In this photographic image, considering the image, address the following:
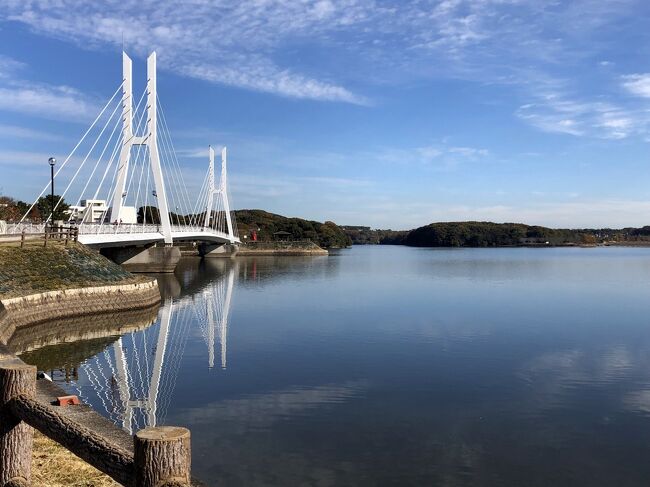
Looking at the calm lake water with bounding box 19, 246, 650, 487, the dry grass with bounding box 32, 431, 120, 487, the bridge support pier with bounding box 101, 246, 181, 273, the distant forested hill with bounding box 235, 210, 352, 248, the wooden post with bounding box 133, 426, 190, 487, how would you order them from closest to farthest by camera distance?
the wooden post with bounding box 133, 426, 190, 487
the dry grass with bounding box 32, 431, 120, 487
the calm lake water with bounding box 19, 246, 650, 487
the bridge support pier with bounding box 101, 246, 181, 273
the distant forested hill with bounding box 235, 210, 352, 248

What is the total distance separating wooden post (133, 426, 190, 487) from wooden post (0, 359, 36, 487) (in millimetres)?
1901

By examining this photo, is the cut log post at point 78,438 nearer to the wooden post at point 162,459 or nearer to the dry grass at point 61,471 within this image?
the wooden post at point 162,459

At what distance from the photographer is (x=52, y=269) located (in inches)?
1032

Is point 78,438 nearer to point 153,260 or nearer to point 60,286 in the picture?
point 60,286

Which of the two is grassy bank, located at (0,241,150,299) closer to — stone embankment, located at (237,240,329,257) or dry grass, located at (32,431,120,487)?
dry grass, located at (32,431,120,487)

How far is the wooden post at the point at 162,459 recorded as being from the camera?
3.64 m

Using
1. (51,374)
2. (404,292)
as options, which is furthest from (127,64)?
(51,374)

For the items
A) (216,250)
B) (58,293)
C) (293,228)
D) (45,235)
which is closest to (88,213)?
(216,250)

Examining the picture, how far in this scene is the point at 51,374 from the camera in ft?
52.5

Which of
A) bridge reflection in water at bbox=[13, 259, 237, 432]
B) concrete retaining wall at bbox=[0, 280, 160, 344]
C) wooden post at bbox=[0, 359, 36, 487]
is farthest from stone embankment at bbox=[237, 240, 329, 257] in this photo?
wooden post at bbox=[0, 359, 36, 487]

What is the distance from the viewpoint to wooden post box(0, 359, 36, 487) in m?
4.96

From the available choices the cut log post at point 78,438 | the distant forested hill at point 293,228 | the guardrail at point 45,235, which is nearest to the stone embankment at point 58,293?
the guardrail at point 45,235

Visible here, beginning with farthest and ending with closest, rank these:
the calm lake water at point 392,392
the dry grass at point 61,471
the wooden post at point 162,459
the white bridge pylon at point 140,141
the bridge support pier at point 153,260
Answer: the bridge support pier at point 153,260 → the white bridge pylon at point 140,141 → the calm lake water at point 392,392 → the dry grass at point 61,471 → the wooden post at point 162,459

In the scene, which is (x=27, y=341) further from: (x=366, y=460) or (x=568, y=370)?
(x=568, y=370)
